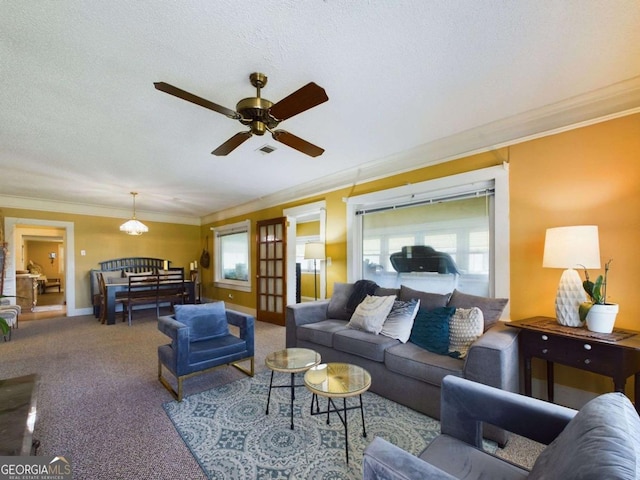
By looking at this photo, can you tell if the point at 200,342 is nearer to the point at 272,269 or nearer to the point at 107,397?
the point at 107,397

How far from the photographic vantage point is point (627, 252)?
215 centimetres

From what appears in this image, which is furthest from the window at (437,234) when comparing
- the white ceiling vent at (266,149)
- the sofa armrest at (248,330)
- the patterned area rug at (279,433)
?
the sofa armrest at (248,330)

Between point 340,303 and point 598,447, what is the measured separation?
2940 millimetres

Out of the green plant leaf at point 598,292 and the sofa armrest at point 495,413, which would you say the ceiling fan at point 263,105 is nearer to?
the sofa armrest at point 495,413

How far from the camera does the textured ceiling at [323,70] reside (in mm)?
1498

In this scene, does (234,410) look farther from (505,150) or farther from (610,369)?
(505,150)

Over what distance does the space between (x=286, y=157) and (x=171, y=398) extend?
2.93 meters

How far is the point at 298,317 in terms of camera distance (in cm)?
339

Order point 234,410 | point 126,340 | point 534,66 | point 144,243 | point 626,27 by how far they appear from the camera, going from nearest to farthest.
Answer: point 626,27 → point 534,66 → point 234,410 → point 126,340 → point 144,243

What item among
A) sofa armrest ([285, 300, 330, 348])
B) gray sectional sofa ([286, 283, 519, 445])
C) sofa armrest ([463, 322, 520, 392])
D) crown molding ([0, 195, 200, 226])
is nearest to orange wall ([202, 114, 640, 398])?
gray sectional sofa ([286, 283, 519, 445])

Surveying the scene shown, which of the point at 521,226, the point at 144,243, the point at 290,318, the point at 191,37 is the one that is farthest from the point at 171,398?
the point at 144,243

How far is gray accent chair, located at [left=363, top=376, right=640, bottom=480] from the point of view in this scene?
0.68 m

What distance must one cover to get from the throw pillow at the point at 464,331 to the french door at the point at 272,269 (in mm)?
3427

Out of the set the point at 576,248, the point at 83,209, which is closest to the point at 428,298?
the point at 576,248
